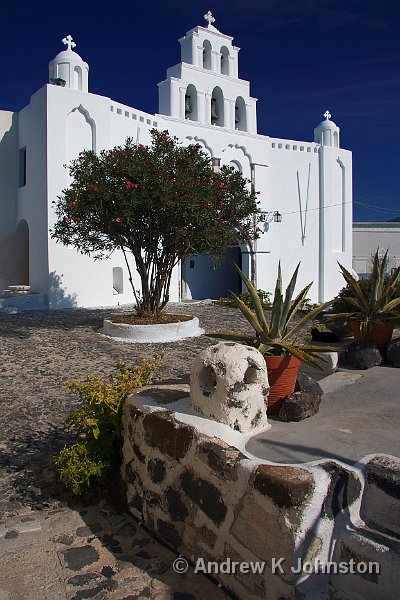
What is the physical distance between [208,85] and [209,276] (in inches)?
250

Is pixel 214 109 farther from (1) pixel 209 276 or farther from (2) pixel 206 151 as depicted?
(1) pixel 209 276

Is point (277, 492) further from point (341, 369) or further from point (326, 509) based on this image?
point (341, 369)

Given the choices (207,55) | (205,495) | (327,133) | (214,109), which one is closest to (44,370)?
(205,495)

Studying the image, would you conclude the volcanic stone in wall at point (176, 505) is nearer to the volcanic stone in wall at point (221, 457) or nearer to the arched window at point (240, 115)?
the volcanic stone in wall at point (221, 457)

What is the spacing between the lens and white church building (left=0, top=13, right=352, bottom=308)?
44.6 feet

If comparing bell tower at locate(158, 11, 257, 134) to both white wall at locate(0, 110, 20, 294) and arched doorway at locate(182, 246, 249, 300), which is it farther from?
white wall at locate(0, 110, 20, 294)

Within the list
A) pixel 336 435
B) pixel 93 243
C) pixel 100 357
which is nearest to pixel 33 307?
pixel 93 243

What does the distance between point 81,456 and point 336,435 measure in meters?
1.67

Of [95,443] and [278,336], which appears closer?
[95,443]

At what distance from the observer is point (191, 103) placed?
17094 mm

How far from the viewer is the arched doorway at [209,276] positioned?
60.7 feet

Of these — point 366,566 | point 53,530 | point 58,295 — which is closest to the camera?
point 366,566

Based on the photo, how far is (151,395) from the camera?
3477mm

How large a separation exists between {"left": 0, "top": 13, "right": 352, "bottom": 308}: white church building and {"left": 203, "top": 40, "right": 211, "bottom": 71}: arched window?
4 cm
